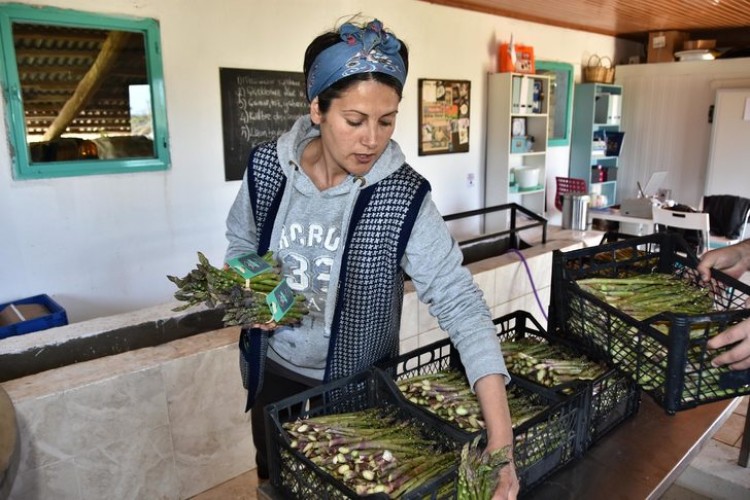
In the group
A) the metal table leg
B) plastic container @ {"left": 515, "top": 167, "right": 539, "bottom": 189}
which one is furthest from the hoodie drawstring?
plastic container @ {"left": 515, "top": 167, "right": 539, "bottom": 189}


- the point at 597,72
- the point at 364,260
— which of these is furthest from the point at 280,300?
the point at 597,72

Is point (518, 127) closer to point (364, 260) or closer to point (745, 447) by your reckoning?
point (745, 447)

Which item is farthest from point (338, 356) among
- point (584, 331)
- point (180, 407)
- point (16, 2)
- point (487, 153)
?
point (487, 153)

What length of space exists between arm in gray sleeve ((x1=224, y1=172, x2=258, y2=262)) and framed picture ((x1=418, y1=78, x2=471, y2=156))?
4.07 m

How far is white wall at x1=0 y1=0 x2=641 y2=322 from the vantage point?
3365 millimetres

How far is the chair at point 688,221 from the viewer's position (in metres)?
4.66

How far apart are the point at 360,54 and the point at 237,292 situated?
0.59m

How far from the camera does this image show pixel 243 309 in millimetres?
1277

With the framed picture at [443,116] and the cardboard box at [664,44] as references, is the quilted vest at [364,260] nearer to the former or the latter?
the framed picture at [443,116]

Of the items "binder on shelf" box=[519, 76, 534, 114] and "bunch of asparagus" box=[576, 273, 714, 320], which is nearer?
"bunch of asparagus" box=[576, 273, 714, 320]

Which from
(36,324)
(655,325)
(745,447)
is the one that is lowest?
(745,447)

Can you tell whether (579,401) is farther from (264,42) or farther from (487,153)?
(487,153)

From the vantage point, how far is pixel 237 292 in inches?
50.5

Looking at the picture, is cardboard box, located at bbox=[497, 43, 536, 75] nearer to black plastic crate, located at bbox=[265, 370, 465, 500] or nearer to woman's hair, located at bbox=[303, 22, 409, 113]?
woman's hair, located at bbox=[303, 22, 409, 113]
